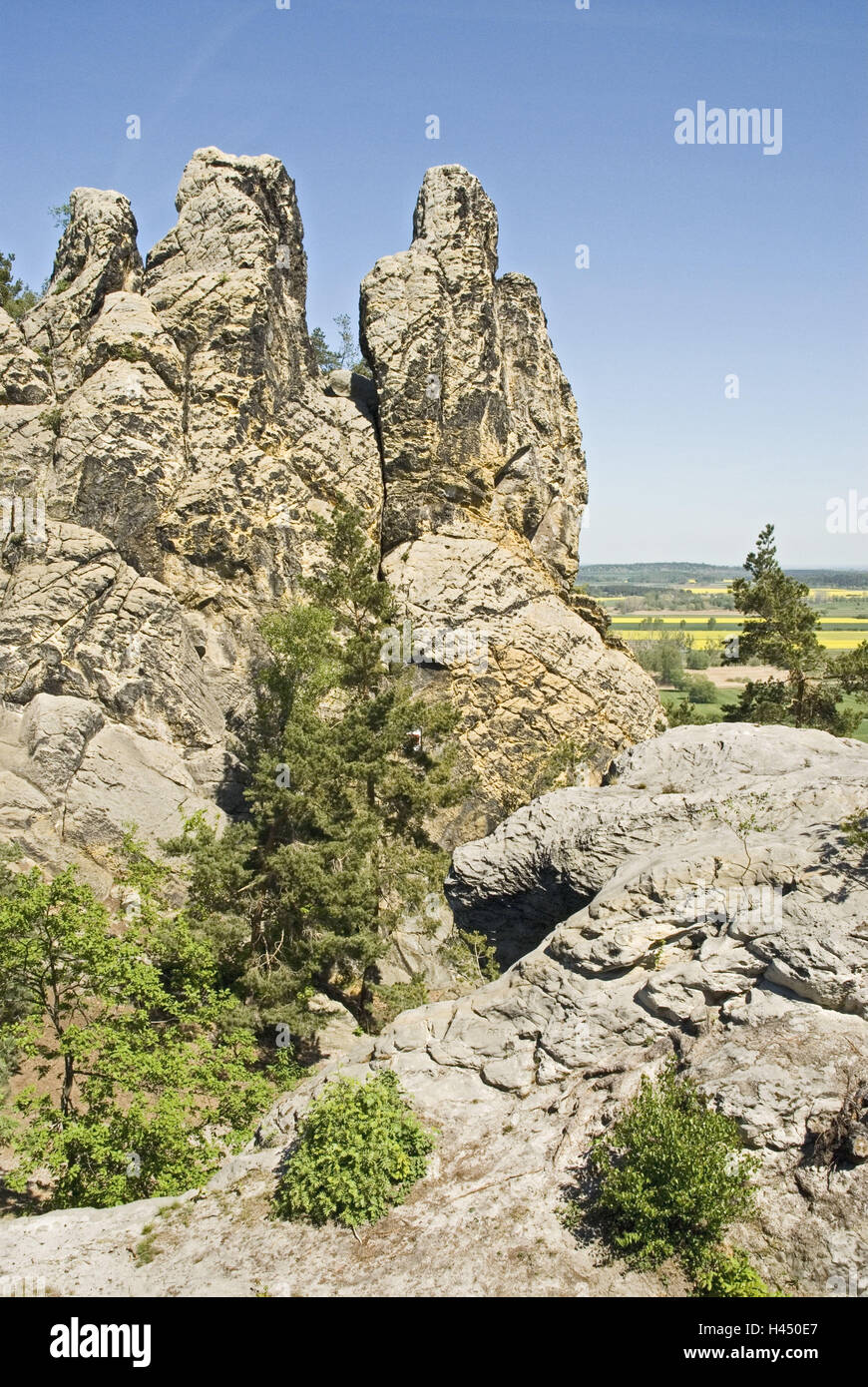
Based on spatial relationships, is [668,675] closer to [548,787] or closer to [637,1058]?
[548,787]

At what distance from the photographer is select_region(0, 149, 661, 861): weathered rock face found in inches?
1326

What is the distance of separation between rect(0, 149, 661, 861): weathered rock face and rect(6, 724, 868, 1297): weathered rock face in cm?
2087

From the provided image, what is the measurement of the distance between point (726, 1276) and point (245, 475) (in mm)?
33369

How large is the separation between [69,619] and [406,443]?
17242 millimetres

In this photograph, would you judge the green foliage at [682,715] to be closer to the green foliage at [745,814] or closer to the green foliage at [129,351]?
the green foliage at [745,814]

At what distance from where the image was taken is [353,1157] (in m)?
11.0

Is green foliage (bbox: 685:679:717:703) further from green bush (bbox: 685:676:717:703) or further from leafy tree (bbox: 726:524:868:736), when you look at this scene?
leafy tree (bbox: 726:524:868:736)

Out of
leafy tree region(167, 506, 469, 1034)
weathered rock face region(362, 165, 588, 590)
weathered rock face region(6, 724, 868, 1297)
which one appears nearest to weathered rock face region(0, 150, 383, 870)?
weathered rock face region(362, 165, 588, 590)

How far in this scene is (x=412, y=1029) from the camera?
1454 cm

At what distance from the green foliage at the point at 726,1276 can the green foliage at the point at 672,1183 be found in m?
0.12

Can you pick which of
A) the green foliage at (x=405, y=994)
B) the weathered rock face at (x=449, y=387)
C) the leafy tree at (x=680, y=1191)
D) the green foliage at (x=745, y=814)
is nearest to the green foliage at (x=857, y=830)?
the green foliage at (x=745, y=814)

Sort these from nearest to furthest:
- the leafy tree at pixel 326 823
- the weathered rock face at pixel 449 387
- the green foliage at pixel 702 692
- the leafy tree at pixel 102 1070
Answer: the leafy tree at pixel 102 1070 < the leafy tree at pixel 326 823 < the weathered rock face at pixel 449 387 < the green foliage at pixel 702 692

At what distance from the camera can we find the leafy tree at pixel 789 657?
3006 cm

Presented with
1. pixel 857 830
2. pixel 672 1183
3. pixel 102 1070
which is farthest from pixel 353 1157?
pixel 857 830
